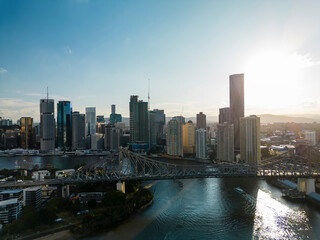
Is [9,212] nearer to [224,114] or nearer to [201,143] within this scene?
[201,143]

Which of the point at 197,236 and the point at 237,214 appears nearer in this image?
the point at 197,236

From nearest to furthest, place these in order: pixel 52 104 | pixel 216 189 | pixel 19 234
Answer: pixel 19 234, pixel 216 189, pixel 52 104

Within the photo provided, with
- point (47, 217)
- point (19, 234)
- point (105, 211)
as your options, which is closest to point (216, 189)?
point (105, 211)

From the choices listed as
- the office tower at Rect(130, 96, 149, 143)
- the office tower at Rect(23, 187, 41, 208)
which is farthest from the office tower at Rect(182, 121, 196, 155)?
the office tower at Rect(23, 187, 41, 208)

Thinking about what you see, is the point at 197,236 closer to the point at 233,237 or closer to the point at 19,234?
the point at 233,237

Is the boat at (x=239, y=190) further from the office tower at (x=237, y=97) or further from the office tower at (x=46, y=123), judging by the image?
the office tower at (x=46, y=123)

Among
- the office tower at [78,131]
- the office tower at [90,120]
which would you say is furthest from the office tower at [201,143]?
the office tower at [90,120]

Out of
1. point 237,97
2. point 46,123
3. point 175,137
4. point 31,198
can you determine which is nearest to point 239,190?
point 31,198

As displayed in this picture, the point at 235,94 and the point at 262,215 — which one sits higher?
the point at 235,94
